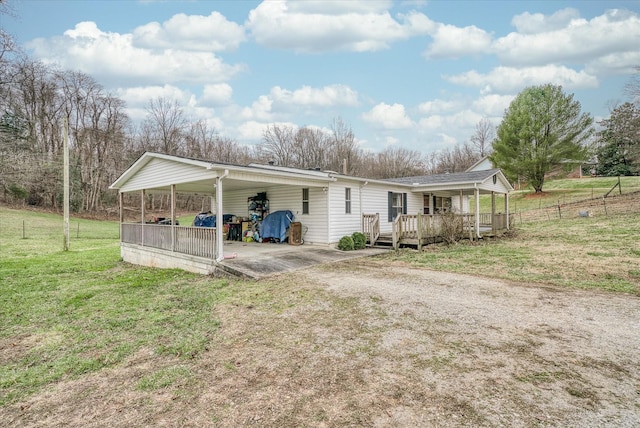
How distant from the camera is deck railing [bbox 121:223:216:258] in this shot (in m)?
9.25

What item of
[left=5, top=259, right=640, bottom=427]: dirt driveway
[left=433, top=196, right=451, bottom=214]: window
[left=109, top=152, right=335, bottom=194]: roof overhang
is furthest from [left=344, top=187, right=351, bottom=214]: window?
[left=5, top=259, right=640, bottom=427]: dirt driveway

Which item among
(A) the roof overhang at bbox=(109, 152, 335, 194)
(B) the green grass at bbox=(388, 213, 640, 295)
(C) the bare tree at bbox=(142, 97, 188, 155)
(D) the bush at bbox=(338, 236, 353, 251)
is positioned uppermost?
(C) the bare tree at bbox=(142, 97, 188, 155)

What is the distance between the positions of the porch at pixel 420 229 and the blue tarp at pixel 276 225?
10.2 feet

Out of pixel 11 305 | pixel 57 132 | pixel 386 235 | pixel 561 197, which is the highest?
pixel 57 132

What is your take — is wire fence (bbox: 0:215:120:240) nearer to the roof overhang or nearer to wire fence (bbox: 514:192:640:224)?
the roof overhang

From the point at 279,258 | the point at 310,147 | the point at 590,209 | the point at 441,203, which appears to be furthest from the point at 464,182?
the point at 310,147

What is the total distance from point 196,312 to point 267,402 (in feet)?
11.2

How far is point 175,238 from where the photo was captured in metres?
10.7

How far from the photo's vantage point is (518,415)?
257 cm

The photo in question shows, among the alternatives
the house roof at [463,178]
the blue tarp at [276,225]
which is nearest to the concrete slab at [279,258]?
the blue tarp at [276,225]

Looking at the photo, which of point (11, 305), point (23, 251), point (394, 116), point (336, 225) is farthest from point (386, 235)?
point (394, 116)

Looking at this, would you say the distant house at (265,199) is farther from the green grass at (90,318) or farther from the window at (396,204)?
the green grass at (90,318)

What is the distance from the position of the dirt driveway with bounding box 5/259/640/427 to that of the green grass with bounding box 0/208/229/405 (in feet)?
1.07

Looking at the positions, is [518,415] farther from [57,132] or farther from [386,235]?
[57,132]
